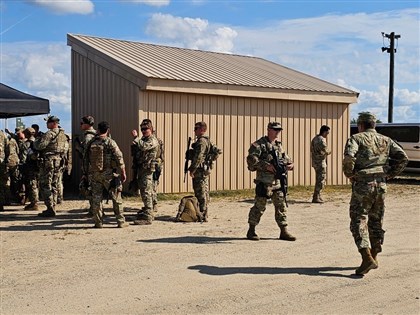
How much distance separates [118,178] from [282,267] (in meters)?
3.59

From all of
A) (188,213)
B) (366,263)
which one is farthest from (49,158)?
(366,263)

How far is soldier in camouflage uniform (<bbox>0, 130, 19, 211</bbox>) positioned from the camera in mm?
11180

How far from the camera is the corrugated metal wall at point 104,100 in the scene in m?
13.9

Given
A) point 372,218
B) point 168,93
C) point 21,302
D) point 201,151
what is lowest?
point 21,302

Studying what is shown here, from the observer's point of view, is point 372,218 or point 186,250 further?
point 186,250

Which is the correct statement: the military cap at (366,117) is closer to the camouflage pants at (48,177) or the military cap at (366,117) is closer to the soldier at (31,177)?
the camouflage pants at (48,177)

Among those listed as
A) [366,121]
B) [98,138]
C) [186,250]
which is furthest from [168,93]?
[366,121]

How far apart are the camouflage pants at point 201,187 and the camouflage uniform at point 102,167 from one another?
4.45 ft

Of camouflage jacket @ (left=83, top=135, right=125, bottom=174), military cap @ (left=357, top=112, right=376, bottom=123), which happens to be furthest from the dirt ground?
military cap @ (left=357, top=112, right=376, bottom=123)

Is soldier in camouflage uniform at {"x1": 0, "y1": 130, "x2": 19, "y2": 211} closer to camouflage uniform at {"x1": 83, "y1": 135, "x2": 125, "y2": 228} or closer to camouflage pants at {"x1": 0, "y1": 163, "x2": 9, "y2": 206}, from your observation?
camouflage pants at {"x1": 0, "y1": 163, "x2": 9, "y2": 206}

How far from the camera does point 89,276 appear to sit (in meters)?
6.38

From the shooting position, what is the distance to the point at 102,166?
9.19m

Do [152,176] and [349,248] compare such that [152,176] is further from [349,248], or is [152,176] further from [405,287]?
[405,287]

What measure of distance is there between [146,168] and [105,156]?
0.84 m
